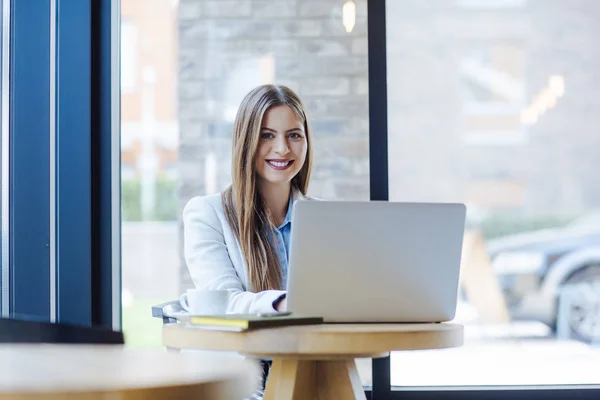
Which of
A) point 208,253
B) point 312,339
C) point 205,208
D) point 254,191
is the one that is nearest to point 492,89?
point 254,191

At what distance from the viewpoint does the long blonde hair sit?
2461 millimetres

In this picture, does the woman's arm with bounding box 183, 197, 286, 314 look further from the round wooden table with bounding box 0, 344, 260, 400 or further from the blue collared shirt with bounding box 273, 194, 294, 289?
the round wooden table with bounding box 0, 344, 260, 400

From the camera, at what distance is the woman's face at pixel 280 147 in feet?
8.83

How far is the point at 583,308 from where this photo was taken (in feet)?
11.9

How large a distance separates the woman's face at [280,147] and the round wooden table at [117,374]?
1796 millimetres

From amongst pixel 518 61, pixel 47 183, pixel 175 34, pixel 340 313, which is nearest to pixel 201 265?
pixel 340 313

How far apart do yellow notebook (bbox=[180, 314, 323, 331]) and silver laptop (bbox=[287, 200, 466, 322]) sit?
0.27 feet

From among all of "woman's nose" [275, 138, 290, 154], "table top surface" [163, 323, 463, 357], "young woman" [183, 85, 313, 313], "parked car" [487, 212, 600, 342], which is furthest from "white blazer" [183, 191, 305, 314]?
"parked car" [487, 212, 600, 342]

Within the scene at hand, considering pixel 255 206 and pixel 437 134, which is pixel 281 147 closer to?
pixel 255 206

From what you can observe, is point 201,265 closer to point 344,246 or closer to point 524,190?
point 344,246

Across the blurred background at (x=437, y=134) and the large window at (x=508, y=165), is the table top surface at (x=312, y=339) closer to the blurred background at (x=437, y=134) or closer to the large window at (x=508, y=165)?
the blurred background at (x=437, y=134)

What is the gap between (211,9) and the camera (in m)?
3.58

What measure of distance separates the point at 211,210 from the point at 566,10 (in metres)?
2.01

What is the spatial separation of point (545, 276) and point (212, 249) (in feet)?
5.69
